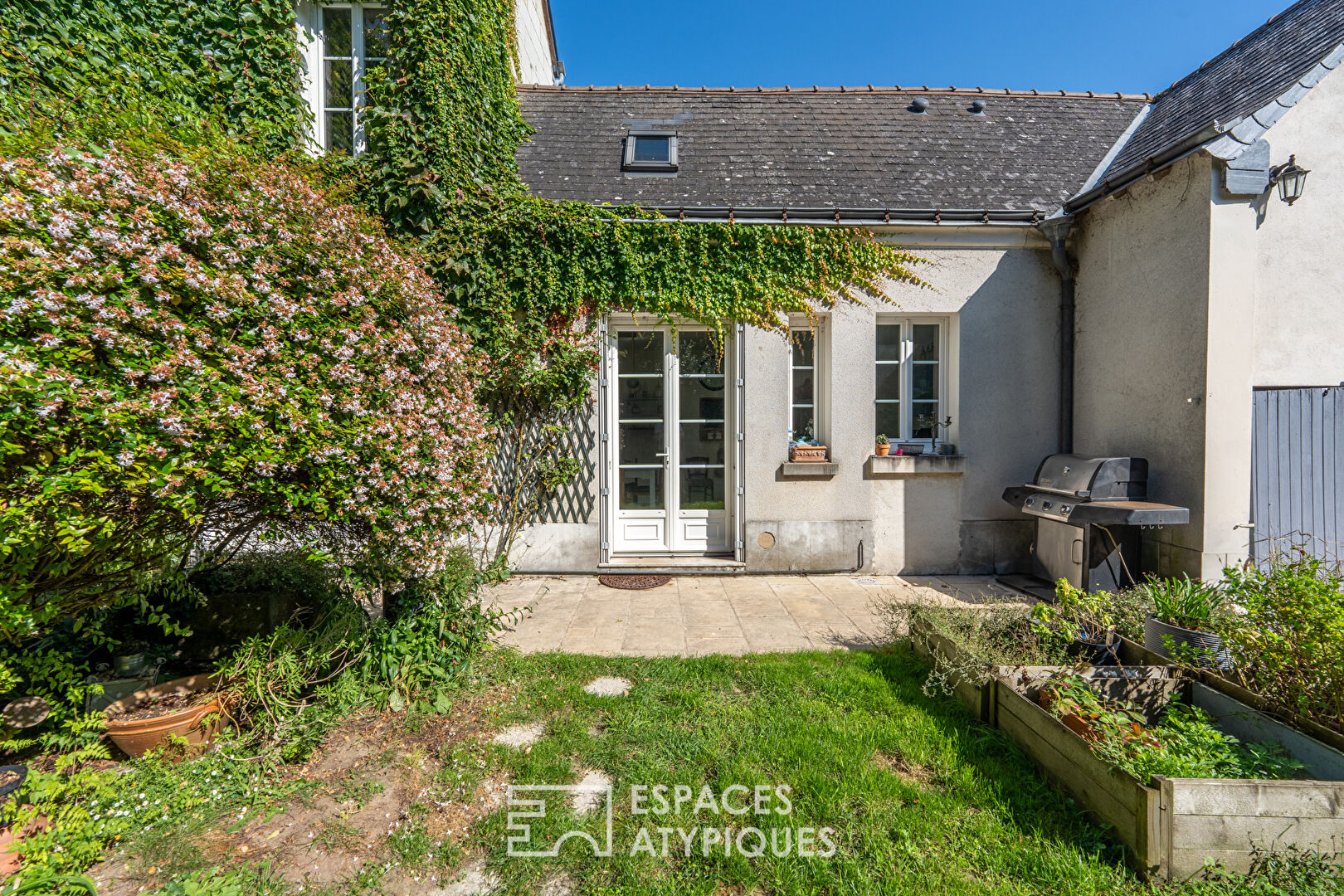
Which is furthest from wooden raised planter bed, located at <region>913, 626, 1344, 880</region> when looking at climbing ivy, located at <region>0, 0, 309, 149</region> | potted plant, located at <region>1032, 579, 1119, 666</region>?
climbing ivy, located at <region>0, 0, 309, 149</region>

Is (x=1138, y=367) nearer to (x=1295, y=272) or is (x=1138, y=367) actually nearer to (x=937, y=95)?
(x=1295, y=272)

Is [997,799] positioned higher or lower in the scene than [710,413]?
lower

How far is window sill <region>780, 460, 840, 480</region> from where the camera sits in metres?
6.15

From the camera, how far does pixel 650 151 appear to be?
23.6ft

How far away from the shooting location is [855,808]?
2533mm

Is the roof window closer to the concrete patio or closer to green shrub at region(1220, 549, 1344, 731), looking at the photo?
the concrete patio

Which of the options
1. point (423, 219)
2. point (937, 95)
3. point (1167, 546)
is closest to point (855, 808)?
point (1167, 546)

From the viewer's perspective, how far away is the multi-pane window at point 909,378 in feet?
21.4

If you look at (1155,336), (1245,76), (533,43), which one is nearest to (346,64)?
(533,43)

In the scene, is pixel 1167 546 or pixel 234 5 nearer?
pixel 1167 546

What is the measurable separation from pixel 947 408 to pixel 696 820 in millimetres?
5505

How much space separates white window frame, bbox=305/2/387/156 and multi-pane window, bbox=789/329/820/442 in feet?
17.1

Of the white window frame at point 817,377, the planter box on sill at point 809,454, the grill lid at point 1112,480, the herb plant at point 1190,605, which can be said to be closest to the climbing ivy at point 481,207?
the white window frame at point 817,377
